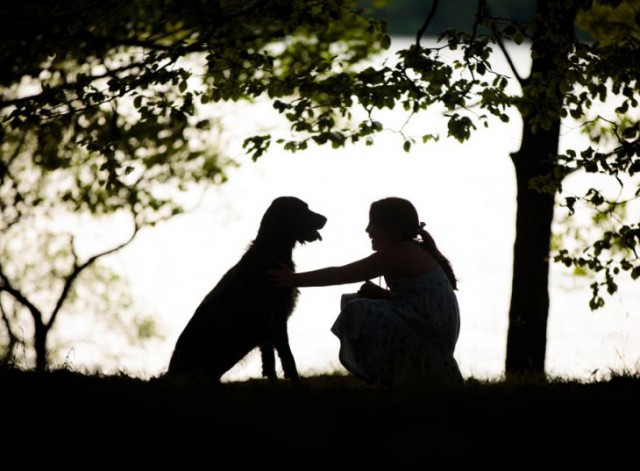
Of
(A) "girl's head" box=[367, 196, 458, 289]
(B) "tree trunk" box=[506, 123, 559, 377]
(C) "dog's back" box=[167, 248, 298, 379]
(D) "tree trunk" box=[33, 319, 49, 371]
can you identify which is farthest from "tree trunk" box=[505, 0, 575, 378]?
(D) "tree trunk" box=[33, 319, 49, 371]

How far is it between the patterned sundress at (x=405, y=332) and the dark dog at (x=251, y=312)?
1.41m

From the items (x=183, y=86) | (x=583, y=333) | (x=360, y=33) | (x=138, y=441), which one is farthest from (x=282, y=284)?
(x=583, y=333)

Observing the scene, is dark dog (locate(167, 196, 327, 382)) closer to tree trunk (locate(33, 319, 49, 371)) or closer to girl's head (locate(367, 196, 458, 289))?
girl's head (locate(367, 196, 458, 289))

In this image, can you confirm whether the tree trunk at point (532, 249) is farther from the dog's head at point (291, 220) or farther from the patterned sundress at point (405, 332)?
the patterned sundress at point (405, 332)

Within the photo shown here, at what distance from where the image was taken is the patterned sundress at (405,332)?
6.21m

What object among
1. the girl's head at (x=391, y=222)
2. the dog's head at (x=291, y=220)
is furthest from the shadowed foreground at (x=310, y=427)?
the dog's head at (x=291, y=220)

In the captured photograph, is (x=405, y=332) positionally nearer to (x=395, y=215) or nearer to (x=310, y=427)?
(x=395, y=215)

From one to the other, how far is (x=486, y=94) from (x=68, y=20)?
4787mm

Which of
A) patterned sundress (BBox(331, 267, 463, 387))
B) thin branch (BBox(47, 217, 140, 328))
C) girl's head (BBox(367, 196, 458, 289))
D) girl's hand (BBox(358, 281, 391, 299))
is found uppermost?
thin branch (BBox(47, 217, 140, 328))

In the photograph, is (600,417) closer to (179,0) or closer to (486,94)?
(486,94)

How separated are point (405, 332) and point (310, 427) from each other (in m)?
1.91

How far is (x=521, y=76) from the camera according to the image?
35.0 ft

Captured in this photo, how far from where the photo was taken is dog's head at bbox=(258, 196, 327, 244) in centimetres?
798

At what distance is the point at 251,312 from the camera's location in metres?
→ 7.52
